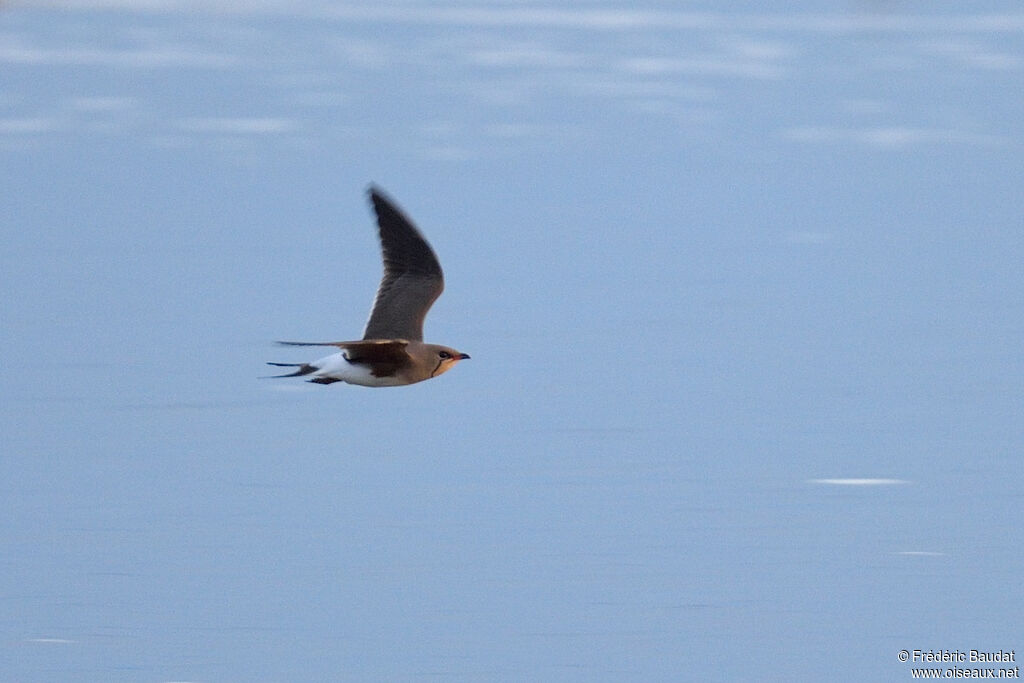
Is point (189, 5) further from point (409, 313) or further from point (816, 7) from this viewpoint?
point (409, 313)

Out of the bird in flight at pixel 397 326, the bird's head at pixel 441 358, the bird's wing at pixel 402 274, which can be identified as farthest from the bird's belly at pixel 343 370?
the bird's wing at pixel 402 274

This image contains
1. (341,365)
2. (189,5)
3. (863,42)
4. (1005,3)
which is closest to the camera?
(341,365)

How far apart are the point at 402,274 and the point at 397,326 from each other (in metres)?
0.26

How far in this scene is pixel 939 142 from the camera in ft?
40.3

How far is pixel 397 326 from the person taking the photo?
20.2 ft

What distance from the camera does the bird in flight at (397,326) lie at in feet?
18.6

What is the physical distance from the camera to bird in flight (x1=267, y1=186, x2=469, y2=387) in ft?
18.6

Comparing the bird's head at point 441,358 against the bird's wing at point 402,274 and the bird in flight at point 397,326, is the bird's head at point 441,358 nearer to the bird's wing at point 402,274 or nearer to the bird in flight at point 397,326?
the bird in flight at point 397,326

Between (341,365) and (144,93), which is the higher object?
A: (341,365)

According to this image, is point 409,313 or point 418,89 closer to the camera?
point 409,313

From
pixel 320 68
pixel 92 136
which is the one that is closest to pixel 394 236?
pixel 92 136

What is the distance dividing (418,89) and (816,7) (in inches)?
221

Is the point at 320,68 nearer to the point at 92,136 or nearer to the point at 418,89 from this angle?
the point at 418,89

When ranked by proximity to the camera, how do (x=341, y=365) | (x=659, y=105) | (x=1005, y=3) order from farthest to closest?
(x=1005, y=3) → (x=659, y=105) → (x=341, y=365)
